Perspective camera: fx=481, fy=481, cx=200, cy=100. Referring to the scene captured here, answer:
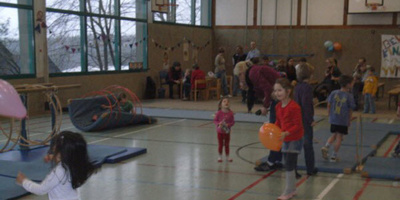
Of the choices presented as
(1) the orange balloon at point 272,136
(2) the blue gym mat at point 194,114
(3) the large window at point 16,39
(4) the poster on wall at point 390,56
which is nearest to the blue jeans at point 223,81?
(2) the blue gym mat at point 194,114

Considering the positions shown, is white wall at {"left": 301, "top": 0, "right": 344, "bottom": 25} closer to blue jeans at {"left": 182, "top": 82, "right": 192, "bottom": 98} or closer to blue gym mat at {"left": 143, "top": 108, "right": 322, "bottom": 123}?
blue jeans at {"left": 182, "top": 82, "right": 192, "bottom": 98}

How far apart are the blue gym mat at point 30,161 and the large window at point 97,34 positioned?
234 inches

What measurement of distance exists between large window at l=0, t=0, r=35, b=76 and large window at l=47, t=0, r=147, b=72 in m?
0.69

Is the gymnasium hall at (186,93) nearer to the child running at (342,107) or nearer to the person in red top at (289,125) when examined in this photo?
the child running at (342,107)

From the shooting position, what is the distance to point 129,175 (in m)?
6.26

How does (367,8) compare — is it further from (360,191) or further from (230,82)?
(360,191)

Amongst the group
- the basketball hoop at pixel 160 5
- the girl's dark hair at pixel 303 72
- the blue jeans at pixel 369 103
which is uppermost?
the basketball hoop at pixel 160 5

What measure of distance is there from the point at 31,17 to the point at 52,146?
9.57m

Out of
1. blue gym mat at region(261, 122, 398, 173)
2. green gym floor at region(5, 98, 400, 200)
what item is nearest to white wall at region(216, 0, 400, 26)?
blue gym mat at region(261, 122, 398, 173)

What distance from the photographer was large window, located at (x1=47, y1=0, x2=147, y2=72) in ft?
42.4

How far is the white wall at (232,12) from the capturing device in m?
20.0

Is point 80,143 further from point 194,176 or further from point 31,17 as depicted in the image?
point 31,17

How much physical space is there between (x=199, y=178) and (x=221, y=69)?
35.5 ft

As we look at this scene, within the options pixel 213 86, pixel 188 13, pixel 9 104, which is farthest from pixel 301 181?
pixel 188 13
